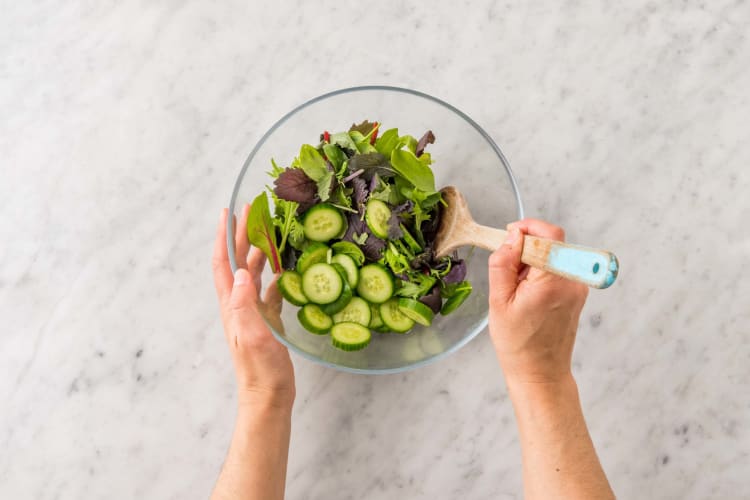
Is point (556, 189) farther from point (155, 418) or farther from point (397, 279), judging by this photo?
point (155, 418)

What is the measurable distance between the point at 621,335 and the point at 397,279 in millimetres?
715

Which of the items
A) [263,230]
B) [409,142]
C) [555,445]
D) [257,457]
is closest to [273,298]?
[263,230]

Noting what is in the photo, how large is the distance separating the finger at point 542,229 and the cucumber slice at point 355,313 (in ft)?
1.36

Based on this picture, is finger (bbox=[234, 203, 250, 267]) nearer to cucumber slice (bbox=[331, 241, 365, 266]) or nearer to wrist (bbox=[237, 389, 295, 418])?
cucumber slice (bbox=[331, 241, 365, 266])

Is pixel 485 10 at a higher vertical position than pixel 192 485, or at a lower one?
higher

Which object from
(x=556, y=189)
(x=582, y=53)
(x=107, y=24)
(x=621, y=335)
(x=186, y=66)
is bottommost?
(x=621, y=335)

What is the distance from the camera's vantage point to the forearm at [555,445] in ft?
4.93

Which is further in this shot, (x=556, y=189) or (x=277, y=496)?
(x=556, y=189)

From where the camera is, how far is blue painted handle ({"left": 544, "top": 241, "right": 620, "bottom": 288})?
1049 mm

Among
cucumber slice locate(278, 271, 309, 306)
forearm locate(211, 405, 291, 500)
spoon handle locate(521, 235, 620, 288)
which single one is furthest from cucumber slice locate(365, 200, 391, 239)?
forearm locate(211, 405, 291, 500)

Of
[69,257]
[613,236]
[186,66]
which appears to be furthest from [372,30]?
[69,257]

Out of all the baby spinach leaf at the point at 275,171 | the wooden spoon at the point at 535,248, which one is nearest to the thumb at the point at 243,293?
the baby spinach leaf at the point at 275,171

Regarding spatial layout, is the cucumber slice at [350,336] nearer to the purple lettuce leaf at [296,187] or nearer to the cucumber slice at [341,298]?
the cucumber slice at [341,298]

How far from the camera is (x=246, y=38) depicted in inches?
74.7
